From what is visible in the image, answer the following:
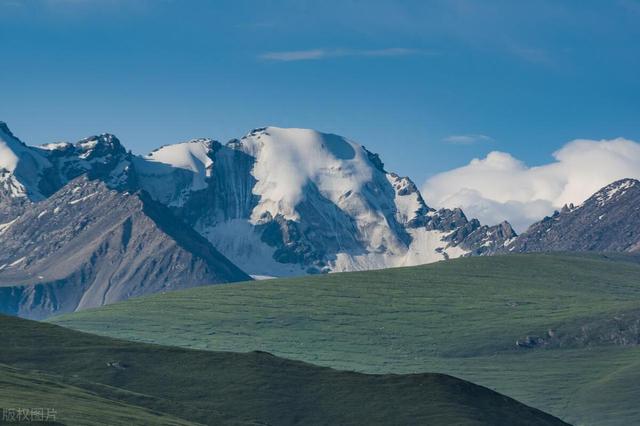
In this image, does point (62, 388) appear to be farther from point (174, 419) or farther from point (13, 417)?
point (13, 417)

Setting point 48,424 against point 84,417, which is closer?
point 48,424

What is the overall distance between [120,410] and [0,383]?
16226 mm

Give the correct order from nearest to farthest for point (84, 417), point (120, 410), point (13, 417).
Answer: point (13, 417) < point (84, 417) < point (120, 410)

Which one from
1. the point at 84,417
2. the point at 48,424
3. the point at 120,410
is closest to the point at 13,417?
the point at 48,424

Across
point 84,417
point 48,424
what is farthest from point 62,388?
point 48,424

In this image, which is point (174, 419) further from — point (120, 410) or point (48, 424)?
point (48, 424)

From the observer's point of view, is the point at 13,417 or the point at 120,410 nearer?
the point at 13,417

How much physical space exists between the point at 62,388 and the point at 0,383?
39.9ft

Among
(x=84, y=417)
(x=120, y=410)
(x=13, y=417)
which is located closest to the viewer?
(x=13, y=417)

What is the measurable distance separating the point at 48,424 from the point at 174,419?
151 ft

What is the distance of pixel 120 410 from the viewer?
18812cm

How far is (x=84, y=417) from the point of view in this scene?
16950cm

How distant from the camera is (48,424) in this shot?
14800 cm

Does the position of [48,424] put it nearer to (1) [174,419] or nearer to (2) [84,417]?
(2) [84,417]
